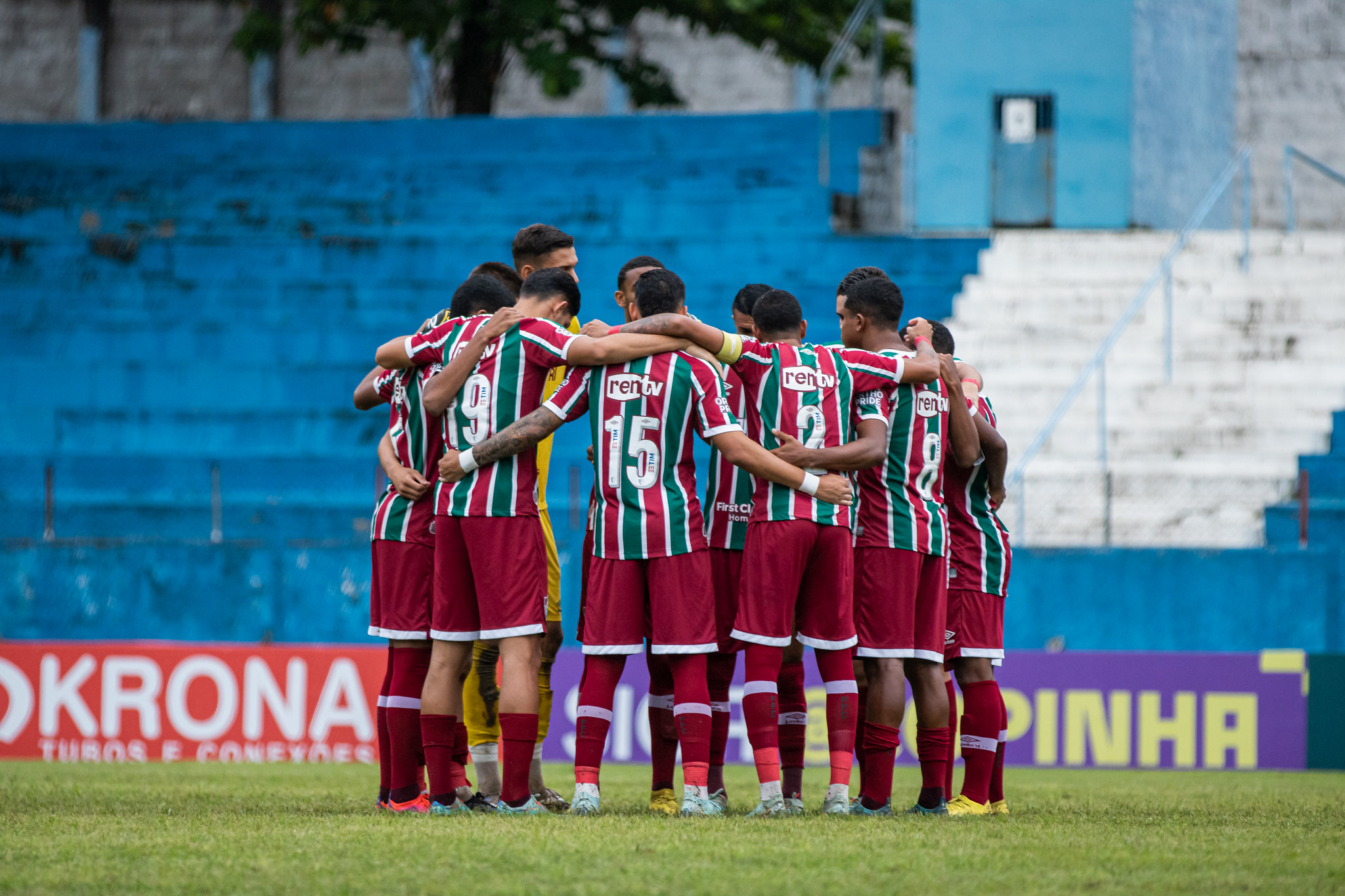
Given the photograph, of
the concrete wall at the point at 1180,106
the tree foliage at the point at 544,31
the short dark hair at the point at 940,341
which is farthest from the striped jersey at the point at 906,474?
the tree foliage at the point at 544,31

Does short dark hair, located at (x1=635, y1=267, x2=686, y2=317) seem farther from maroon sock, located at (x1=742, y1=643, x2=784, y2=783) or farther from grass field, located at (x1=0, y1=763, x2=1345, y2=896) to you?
grass field, located at (x1=0, y1=763, x2=1345, y2=896)

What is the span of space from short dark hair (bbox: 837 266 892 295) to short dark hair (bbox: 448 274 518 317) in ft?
4.47

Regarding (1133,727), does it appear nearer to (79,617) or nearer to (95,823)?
(95,823)

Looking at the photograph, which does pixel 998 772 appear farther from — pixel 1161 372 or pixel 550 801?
pixel 1161 372

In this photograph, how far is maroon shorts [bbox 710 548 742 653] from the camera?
6.11m

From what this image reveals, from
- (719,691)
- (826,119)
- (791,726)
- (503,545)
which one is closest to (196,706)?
(719,691)

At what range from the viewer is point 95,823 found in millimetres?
5727

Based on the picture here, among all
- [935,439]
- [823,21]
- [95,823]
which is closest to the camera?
[95,823]

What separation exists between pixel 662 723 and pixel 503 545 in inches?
40.8

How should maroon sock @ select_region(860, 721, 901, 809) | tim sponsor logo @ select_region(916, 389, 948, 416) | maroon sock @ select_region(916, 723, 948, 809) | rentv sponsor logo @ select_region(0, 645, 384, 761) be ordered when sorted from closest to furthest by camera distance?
maroon sock @ select_region(860, 721, 901, 809), maroon sock @ select_region(916, 723, 948, 809), tim sponsor logo @ select_region(916, 389, 948, 416), rentv sponsor logo @ select_region(0, 645, 384, 761)

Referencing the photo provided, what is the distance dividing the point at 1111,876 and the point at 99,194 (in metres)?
16.2

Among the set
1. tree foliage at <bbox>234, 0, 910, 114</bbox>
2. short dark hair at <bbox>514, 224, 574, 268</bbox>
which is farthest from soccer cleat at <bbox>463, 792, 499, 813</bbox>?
tree foliage at <bbox>234, 0, 910, 114</bbox>

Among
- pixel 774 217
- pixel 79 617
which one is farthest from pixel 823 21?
pixel 79 617

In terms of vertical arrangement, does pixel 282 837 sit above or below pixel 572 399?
below
